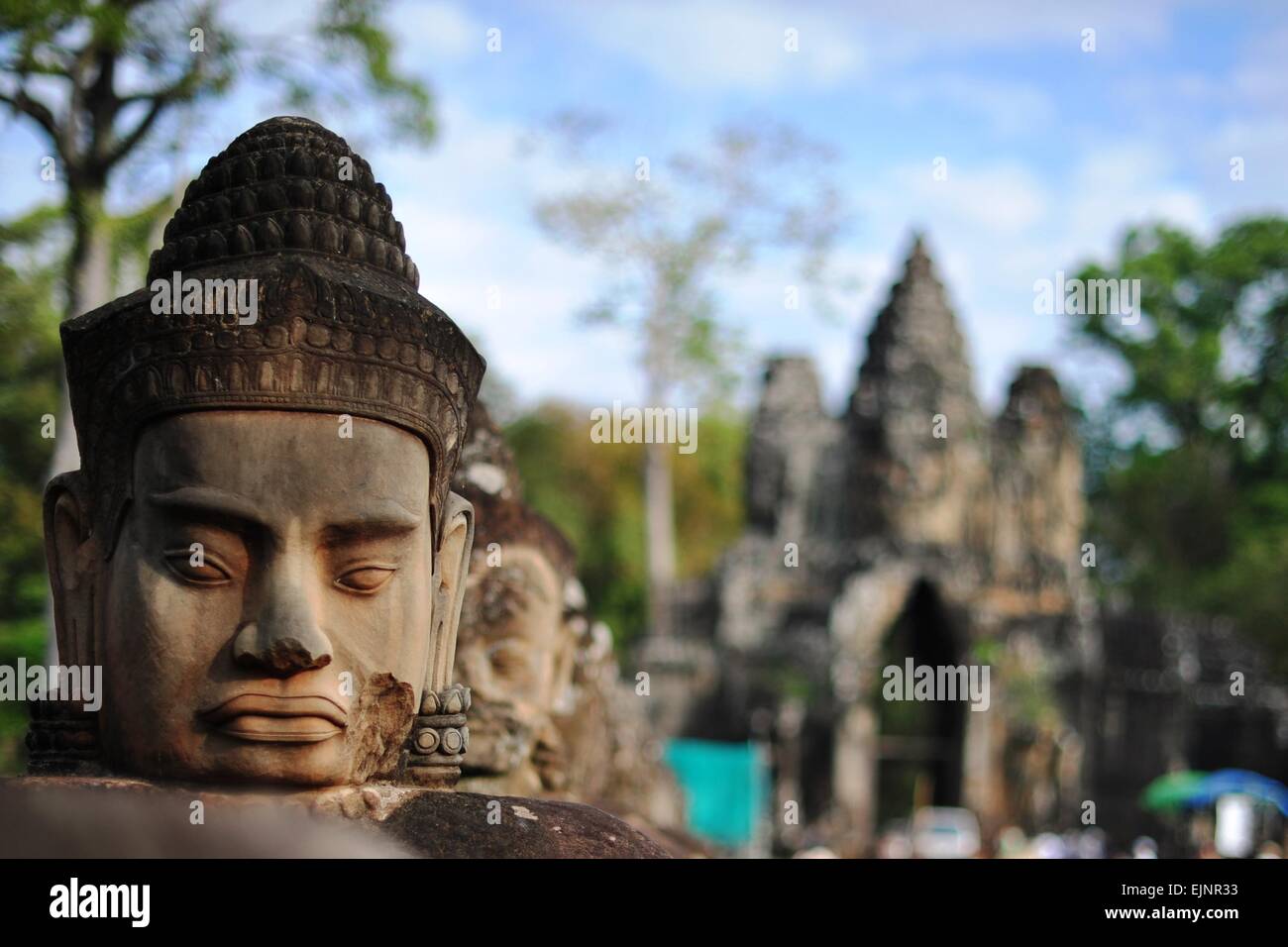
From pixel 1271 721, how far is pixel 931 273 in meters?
9.66

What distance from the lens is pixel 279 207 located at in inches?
140

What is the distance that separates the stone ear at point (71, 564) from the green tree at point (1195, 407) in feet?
104

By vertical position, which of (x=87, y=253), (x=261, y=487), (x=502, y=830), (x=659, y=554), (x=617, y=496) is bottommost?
(x=502, y=830)

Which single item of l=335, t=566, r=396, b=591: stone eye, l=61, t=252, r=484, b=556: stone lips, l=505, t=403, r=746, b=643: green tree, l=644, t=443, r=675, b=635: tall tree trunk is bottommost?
l=335, t=566, r=396, b=591: stone eye

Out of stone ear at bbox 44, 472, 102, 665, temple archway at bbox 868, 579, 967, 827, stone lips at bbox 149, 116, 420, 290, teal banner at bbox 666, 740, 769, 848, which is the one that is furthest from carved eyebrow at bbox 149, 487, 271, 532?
temple archway at bbox 868, 579, 967, 827

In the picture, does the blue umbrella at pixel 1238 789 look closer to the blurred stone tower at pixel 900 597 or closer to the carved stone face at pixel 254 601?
the blurred stone tower at pixel 900 597

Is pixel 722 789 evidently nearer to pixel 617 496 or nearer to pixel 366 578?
pixel 366 578

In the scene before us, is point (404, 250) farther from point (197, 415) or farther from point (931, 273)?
point (931, 273)

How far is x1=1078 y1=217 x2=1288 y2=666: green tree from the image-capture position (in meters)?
34.6

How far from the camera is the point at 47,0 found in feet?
32.1

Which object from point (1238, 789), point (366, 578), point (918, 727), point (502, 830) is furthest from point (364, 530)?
point (918, 727)

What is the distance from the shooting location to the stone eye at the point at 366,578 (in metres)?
3.40

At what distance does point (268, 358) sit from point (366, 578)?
1.73 feet

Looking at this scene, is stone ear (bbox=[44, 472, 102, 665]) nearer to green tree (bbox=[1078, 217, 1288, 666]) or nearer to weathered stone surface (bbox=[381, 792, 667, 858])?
weathered stone surface (bbox=[381, 792, 667, 858])
